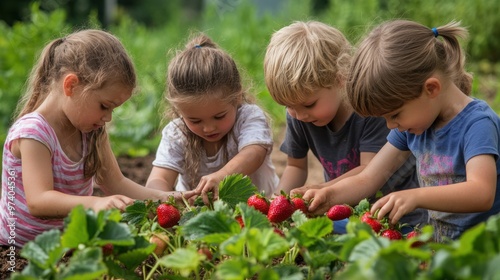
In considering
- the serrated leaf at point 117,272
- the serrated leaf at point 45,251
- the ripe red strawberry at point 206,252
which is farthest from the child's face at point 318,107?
the serrated leaf at point 45,251

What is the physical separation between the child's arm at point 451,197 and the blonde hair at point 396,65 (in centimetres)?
34

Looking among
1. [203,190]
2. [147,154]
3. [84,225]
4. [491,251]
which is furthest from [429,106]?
[147,154]

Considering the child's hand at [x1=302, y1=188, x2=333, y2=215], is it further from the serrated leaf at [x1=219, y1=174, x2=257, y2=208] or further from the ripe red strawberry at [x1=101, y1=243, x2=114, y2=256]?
the ripe red strawberry at [x1=101, y1=243, x2=114, y2=256]

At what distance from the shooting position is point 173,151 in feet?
11.9

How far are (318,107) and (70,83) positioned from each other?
104 centimetres

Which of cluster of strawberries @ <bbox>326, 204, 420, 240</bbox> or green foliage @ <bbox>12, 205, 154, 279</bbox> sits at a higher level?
green foliage @ <bbox>12, 205, 154, 279</bbox>

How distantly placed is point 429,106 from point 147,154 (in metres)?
3.92

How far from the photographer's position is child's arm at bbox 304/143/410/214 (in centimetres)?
274

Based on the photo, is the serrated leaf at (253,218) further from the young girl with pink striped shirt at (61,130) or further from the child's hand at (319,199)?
the young girl with pink striped shirt at (61,130)

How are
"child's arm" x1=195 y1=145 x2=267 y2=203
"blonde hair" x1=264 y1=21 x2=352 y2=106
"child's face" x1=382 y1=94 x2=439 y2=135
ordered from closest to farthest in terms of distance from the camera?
"child's face" x1=382 y1=94 x2=439 y2=135
"blonde hair" x1=264 y1=21 x2=352 y2=106
"child's arm" x1=195 y1=145 x2=267 y2=203

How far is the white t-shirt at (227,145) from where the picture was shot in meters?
3.45

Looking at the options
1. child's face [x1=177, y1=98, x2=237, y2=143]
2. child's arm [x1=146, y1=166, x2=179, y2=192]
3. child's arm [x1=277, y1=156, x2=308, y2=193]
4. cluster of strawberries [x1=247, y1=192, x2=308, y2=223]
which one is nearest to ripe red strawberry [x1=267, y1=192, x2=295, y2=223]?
cluster of strawberries [x1=247, y1=192, x2=308, y2=223]

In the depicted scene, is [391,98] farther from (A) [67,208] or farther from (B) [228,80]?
(A) [67,208]

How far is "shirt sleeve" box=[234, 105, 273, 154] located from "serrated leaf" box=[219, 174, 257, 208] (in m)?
0.65
